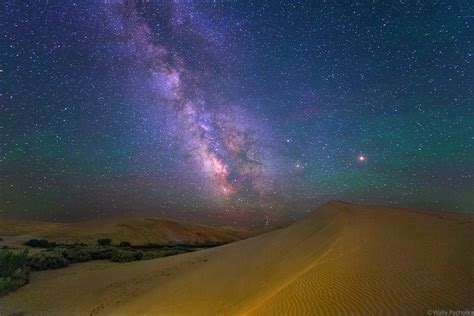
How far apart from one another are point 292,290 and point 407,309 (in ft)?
9.98

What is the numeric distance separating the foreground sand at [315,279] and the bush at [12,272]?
0.61 m

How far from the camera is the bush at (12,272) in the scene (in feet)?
53.8

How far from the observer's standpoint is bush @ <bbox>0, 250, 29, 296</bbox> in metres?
16.4

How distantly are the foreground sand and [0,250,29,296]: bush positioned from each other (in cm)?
61

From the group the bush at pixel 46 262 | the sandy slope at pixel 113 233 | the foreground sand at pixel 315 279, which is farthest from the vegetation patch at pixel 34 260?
the sandy slope at pixel 113 233

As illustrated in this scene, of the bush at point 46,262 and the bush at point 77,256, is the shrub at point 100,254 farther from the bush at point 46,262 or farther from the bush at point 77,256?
the bush at point 46,262

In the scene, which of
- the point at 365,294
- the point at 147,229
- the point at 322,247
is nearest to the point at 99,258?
the point at 322,247

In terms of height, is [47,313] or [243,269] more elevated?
[243,269]

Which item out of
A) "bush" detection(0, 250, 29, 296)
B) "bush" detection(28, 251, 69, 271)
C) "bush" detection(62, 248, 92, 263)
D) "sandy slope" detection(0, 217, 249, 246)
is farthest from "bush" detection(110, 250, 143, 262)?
"sandy slope" detection(0, 217, 249, 246)

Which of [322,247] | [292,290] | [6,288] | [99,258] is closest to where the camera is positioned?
[292,290]

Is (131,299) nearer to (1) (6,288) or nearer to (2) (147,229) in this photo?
(1) (6,288)

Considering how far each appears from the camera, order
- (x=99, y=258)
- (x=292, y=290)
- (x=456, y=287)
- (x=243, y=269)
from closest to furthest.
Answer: (x=456, y=287) → (x=292, y=290) → (x=243, y=269) → (x=99, y=258)

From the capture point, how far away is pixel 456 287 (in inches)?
286

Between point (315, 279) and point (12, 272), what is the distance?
18.0 meters
